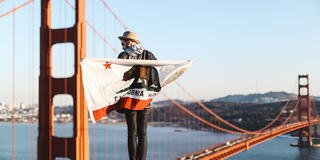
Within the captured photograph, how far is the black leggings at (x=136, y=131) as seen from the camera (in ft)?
8.33

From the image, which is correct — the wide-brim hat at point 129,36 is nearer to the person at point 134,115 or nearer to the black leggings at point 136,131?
the person at point 134,115

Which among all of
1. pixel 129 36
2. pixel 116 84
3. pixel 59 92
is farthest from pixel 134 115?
pixel 59 92

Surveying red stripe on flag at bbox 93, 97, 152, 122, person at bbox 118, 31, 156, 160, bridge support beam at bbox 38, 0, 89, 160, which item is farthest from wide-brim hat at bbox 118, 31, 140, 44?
bridge support beam at bbox 38, 0, 89, 160

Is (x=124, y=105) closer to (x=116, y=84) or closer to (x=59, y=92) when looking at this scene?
(x=116, y=84)

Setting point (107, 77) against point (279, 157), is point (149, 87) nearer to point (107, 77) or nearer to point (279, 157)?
point (107, 77)

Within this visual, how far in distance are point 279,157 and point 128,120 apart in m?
44.6

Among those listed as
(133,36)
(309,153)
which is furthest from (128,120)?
(309,153)

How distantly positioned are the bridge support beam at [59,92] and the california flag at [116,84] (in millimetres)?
5375

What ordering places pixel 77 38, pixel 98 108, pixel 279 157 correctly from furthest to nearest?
pixel 279 157 < pixel 77 38 < pixel 98 108

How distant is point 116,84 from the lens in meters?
2.55

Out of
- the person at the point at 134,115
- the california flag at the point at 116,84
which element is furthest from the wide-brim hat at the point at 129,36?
the california flag at the point at 116,84

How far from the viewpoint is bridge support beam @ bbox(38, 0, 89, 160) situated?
25.6ft

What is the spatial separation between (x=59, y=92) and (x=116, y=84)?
600 centimetres

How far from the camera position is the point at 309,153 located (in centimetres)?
4456
